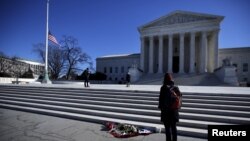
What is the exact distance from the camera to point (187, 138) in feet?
18.4

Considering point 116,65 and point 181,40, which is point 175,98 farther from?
point 116,65

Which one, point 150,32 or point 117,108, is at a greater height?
point 150,32

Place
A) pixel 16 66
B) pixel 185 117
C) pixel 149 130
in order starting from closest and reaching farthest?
pixel 149 130, pixel 185 117, pixel 16 66

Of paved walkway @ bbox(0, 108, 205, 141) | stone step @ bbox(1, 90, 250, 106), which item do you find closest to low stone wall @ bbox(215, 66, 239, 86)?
stone step @ bbox(1, 90, 250, 106)

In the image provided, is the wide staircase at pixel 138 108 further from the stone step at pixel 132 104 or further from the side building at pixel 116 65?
the side building at pixel 116 65

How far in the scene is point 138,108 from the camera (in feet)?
27.9

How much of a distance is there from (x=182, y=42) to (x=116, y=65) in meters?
24.8

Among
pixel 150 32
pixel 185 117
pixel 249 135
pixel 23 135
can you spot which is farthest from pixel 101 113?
pixel 150 32

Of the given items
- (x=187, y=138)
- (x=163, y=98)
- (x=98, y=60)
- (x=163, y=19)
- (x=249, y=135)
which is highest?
(x=163, y=19)

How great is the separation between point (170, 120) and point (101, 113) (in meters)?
4.45

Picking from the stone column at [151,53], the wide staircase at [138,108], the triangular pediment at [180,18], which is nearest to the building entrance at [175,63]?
the stone column at [151,53]

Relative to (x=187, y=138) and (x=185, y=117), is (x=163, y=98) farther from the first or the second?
(x=185, y=117)

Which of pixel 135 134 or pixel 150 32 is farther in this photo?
pixel 150 32

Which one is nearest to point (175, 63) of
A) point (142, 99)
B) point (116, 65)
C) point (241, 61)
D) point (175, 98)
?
point (241, 61)
